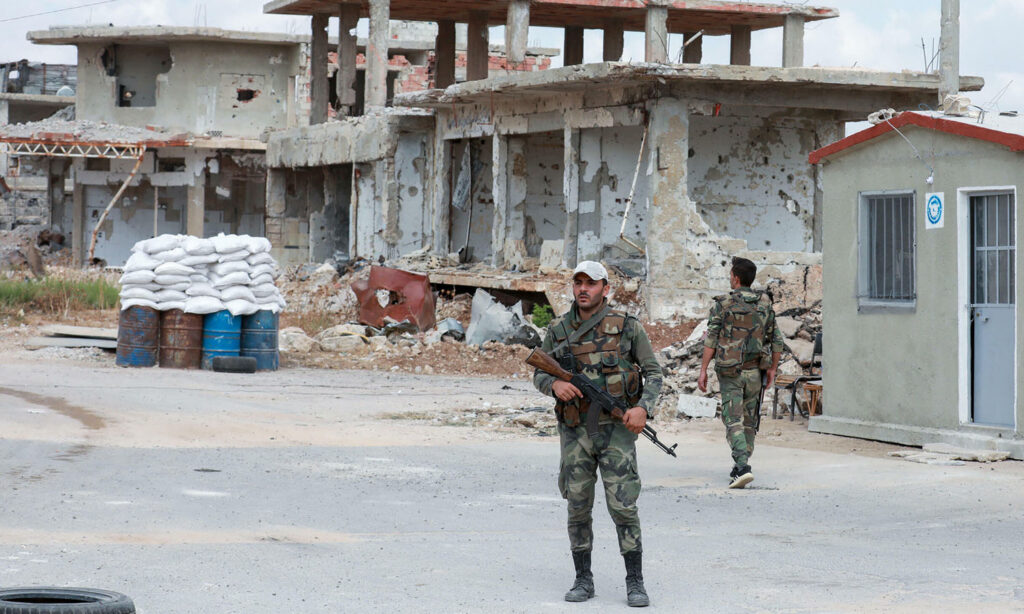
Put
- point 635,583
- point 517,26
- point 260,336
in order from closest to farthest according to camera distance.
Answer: point 635,583
point 260,336
point 517,26

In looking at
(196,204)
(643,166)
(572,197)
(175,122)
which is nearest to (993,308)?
(643,166)

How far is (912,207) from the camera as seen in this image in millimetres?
11461

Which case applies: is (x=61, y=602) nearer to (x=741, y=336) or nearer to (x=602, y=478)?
(x=602, y=478)

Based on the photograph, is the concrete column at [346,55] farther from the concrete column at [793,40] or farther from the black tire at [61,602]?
the black tire at [61,602]

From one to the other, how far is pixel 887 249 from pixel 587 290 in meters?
6.56

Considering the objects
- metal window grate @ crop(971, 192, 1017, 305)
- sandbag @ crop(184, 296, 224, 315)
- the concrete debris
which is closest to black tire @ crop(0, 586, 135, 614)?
metal window grate @ crop(971, 192, 1017, 305)

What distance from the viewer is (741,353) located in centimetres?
925

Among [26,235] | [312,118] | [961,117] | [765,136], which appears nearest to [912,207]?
[961,117]

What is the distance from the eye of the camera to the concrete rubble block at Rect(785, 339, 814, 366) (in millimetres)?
14312

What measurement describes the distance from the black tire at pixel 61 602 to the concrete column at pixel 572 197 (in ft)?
51.4

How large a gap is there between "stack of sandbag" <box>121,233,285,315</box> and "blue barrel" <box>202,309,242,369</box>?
6.5 inches

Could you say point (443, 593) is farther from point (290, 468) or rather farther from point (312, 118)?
point (312, 118)

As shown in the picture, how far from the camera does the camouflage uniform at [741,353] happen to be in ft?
30.4

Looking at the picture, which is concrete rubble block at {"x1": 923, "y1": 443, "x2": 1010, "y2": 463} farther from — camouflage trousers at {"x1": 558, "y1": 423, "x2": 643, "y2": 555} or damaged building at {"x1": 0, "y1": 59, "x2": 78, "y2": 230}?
damaged building at {"x1": 0, "y1": 59, "x2": 78, "y2": 230}
